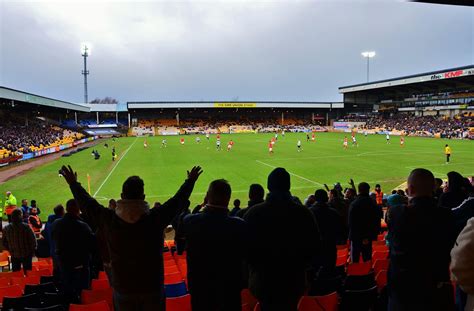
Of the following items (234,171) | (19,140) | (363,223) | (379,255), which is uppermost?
(19,140)

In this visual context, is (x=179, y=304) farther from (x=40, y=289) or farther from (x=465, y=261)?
(x=465, y=261)

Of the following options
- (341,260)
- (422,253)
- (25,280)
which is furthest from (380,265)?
(25,280)

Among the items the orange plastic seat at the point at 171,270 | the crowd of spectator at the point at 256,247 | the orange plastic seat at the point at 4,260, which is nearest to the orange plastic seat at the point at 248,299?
the crowd of spectator at the point at 256,247

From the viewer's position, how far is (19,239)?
7.75 meters

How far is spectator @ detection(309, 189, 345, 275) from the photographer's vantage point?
5.94m

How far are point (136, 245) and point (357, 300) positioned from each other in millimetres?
3019

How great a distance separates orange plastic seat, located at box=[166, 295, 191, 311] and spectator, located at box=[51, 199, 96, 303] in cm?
181

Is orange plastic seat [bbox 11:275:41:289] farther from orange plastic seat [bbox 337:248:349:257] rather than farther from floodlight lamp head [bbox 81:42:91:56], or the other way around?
floodlight lamp head [bbox 81:42:91:56]

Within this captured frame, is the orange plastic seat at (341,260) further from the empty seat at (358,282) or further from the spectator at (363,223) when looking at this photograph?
the empty seat at (358,282)

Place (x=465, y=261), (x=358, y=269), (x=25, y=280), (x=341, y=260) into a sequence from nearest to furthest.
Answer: (x=465, y=261), (x=358, y=269), (x=25, y=280), (x=341, y=260)

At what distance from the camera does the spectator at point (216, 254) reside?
3668 millimetres

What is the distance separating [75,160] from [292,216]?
123 feet

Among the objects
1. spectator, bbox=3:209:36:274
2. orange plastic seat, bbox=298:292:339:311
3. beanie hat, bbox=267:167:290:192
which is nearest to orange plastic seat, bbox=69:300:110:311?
orange plastic seat, bbox=298:292:339:311

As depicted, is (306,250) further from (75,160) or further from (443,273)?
(75,160)
